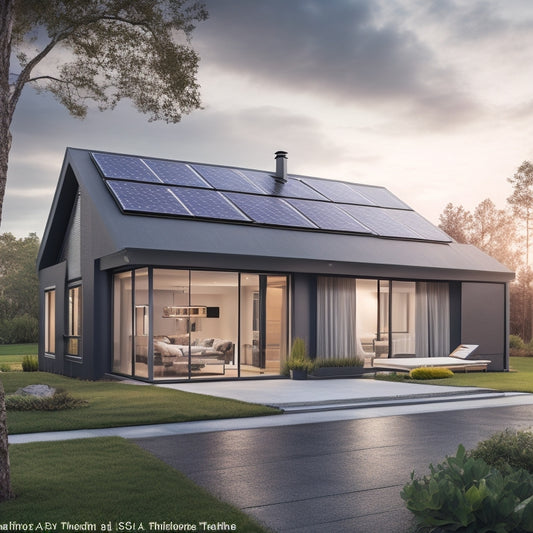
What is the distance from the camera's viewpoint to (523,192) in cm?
4328

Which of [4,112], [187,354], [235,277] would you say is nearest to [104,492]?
[4,112]

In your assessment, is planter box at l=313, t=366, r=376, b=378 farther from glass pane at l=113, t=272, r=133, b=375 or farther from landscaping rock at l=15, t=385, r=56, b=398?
landscaping rock at l=15, t=385, r=56, b=398

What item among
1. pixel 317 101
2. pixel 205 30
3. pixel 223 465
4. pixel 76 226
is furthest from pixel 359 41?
pixel 223 465

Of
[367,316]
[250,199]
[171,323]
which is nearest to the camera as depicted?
[171,323]

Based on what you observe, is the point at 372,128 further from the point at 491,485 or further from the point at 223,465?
the point at 491,485

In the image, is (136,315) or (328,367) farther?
(328,367)

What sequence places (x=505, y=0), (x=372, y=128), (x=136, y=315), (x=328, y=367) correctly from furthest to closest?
(x=372, y=128) → (x=328, y=367) → (x=136, y=315) → (x=505, y=0)

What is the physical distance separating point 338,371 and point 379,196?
30.1 ft

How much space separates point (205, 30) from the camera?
29.7 feet

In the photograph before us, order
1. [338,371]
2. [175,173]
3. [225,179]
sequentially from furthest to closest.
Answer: [225,179]
[175,173]
[338,371]

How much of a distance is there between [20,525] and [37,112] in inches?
774

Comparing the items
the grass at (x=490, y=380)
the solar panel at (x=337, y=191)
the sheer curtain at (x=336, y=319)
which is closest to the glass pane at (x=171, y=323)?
the sheer curtain at (x=336, y=319)

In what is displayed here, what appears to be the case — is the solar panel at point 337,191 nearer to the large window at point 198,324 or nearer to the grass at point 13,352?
the large window at point 198,324

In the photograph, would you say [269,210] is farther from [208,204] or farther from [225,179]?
[225,179]
